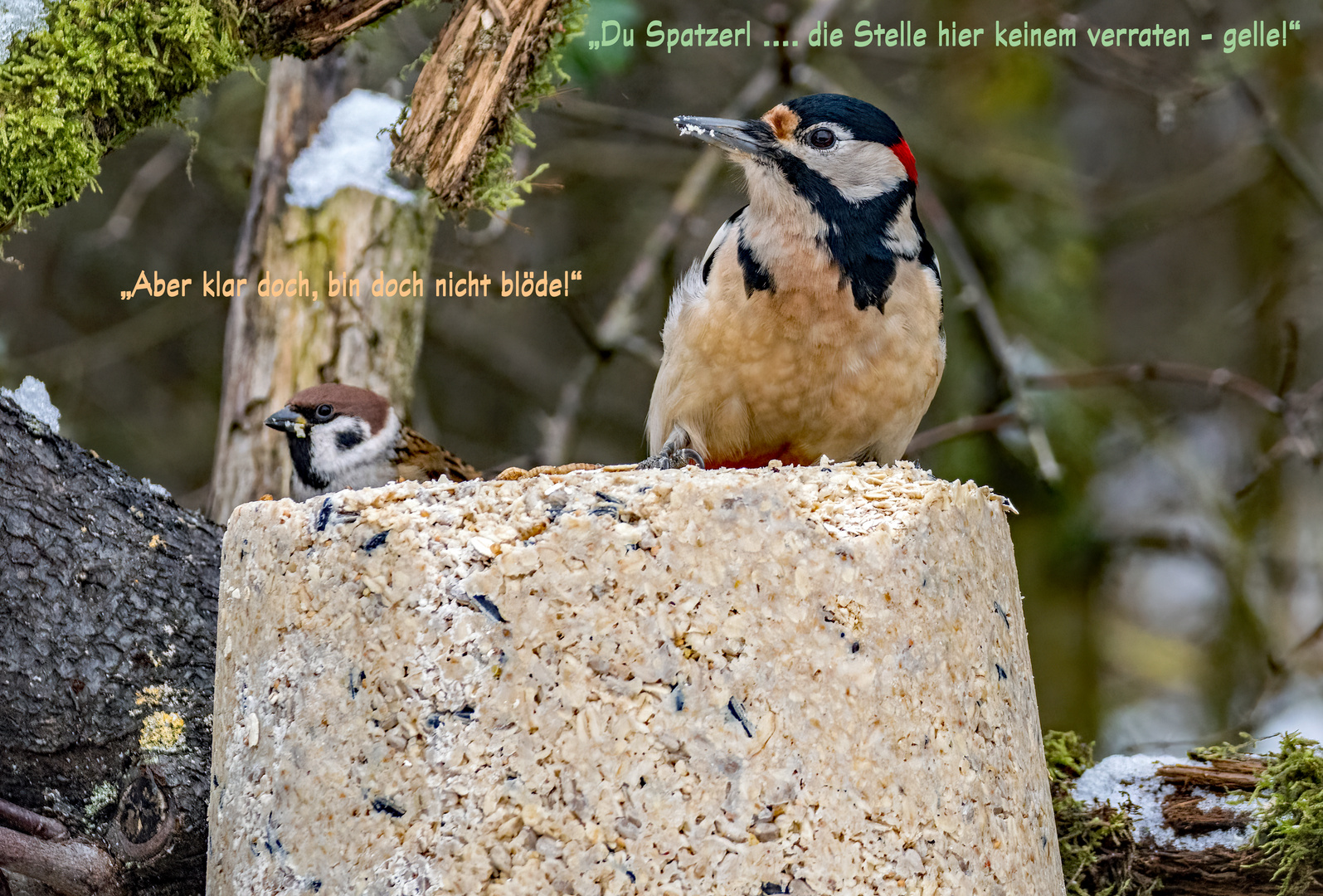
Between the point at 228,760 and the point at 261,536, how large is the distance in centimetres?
43

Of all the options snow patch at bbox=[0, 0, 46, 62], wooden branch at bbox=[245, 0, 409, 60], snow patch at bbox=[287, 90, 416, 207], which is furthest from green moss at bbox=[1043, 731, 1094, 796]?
snow patch at bbox=[0, 0, 46, 62]

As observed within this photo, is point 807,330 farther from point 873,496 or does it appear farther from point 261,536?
point 261,536

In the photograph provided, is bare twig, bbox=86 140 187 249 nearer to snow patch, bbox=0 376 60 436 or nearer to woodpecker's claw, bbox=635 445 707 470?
snow patch, bbox=0 376 60 436

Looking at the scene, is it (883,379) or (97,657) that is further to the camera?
(883,379)

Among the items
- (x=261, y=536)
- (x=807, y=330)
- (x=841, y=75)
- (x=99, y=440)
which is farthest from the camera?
(x=99, y=440)

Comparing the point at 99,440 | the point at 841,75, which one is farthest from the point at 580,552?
the point at 99,440

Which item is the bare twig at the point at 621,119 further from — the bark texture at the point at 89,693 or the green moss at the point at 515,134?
the bark texture at the point at 89,693

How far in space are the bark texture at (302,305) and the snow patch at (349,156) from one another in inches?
1.3

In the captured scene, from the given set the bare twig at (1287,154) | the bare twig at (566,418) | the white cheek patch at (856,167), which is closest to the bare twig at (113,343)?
the bare twig at (566,418)

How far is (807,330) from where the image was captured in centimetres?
325

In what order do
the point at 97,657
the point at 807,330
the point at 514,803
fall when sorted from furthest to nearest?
the point at 807,330, the point at 97,657, the point at 514,803

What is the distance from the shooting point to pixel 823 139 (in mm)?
3281

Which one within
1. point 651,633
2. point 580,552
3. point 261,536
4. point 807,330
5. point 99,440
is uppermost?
point 99,440

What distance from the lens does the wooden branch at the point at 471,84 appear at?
11.2 feet
